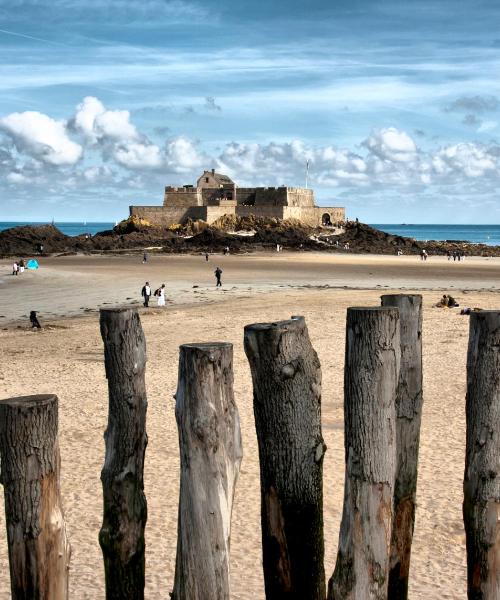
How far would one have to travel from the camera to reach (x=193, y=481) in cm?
432

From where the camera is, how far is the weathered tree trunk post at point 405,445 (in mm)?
5324

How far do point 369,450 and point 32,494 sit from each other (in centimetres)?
185

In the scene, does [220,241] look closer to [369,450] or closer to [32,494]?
[369,450]

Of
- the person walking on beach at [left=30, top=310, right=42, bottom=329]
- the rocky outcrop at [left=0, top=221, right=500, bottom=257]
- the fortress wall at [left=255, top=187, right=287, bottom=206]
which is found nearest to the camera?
the person walking on beach at [left=30, top=310, right=42, bottom=329]

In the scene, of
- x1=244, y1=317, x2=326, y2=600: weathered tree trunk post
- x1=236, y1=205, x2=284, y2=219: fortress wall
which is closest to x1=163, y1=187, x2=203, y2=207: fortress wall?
x1=236, y1=205, x2=284, y2=219: fortress wall

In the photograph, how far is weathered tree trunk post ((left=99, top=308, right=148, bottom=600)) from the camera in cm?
504

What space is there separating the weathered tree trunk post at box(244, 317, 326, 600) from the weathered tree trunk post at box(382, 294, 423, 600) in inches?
28.5

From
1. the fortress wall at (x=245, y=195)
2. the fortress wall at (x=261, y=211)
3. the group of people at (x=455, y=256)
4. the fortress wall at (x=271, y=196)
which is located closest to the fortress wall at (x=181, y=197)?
the fortress wall at (x=245, y=195)

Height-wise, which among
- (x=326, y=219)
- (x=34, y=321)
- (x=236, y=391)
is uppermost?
(x=326, y=219)

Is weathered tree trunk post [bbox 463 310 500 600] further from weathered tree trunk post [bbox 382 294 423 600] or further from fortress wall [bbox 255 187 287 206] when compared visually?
fortress wall [bbox 255 187 287 206]

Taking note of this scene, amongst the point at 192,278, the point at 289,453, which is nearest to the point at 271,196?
the point at 192,278

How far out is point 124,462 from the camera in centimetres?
507

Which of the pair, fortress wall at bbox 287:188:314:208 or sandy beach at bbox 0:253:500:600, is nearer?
sandy beach at bbox 0:253:500:600

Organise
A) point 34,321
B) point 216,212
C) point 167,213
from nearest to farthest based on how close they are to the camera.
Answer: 1. point 34,321
2. point 216,212
3. point 167,213
